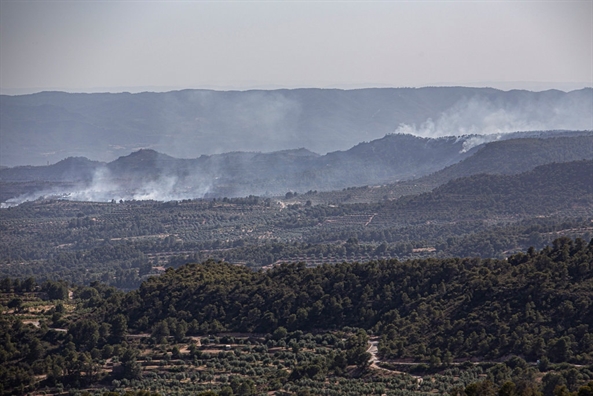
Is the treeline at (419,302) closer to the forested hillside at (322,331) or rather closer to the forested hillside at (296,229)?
the forested hillside at (322,331)

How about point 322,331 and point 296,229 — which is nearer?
point 322,331

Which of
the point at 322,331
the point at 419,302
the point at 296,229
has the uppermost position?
the point at 419,302

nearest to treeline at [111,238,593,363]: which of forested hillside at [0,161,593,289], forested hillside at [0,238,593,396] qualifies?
forested hillside at [0,238,593,396]

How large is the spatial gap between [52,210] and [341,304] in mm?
111001

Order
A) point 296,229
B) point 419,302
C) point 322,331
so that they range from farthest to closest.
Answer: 1. point 296,229
2. point 419,302
3. point 322,331

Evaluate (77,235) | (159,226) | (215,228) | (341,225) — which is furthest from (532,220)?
(77,235)

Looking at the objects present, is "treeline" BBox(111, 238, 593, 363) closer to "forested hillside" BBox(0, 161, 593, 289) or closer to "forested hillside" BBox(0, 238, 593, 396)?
"forested hillside" BBox(0, 238, 593, 396)

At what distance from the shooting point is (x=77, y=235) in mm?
149375

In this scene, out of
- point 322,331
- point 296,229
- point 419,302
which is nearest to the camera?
point 322,331

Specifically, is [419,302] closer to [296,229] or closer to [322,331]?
[322,331]

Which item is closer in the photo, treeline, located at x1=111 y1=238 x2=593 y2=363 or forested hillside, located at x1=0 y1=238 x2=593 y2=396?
forested hillside, located at x1=0 y1=238 x2=593 y2=396

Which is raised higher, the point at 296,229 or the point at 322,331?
the point at 296,229

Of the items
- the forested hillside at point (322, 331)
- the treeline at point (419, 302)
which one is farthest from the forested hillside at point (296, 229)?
the forested hillside at point (322, 331)

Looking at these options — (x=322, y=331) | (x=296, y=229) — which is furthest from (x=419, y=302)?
(x=296, y=229)
